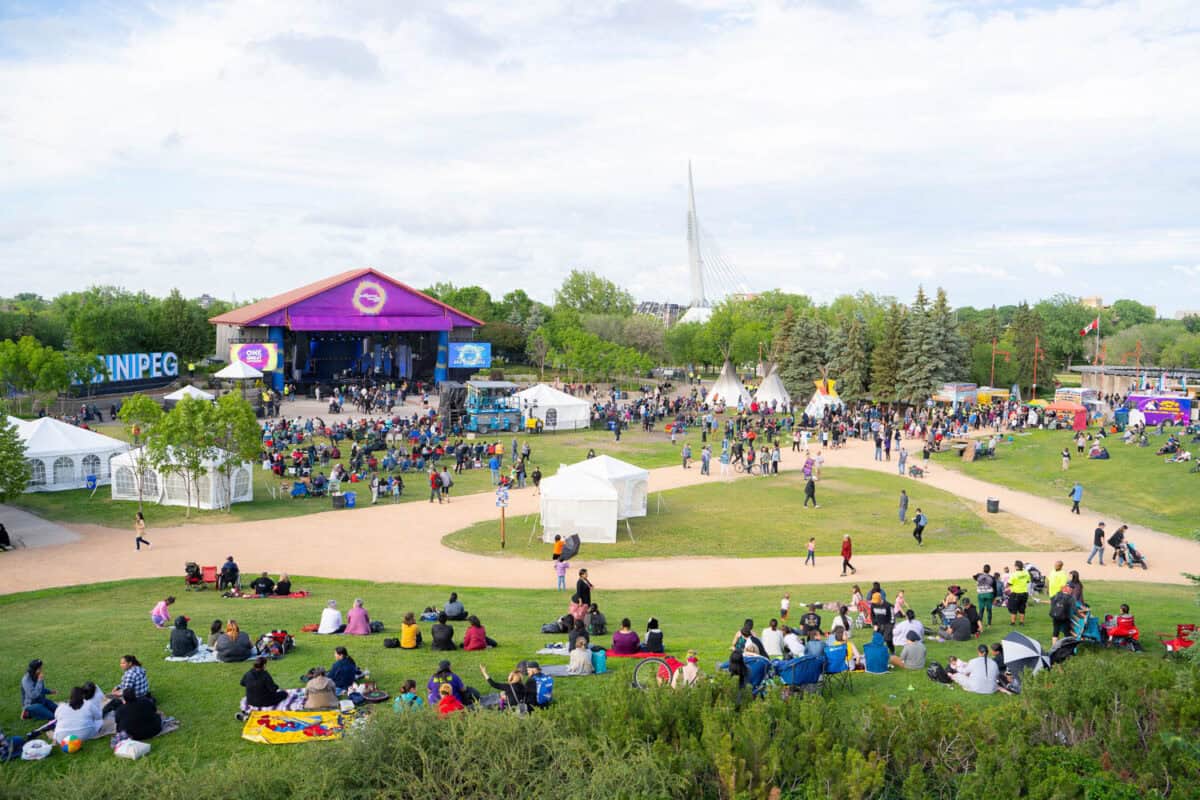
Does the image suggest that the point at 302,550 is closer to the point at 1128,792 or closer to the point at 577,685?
the point at 577,685

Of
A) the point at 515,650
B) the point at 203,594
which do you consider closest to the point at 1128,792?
the point at 515,650

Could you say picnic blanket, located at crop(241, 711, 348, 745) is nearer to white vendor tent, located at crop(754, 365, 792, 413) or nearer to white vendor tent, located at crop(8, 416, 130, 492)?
white vendor tent, located at crop(8, 416, 130, 492)

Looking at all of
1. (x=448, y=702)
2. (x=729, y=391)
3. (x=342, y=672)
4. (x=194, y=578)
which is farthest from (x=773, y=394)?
(x=448, y=702)

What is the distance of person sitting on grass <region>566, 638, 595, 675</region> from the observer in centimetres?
1190

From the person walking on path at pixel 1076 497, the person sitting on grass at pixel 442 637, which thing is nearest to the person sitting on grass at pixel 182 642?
the person sitting on grass at pixel 442 637

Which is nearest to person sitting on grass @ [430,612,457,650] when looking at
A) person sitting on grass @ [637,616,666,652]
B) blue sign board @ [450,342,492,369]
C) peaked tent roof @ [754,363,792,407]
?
person sitting on grass @ [637,616,666,652]

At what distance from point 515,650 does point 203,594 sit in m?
8.28

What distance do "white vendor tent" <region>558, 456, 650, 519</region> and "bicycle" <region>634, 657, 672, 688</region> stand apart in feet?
39.6

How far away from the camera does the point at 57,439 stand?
29.3 meters

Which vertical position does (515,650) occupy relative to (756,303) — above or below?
below

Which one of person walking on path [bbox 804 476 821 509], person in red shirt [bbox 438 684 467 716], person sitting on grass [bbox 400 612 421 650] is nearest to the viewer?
person in red shirt [bbox 438 684 467 716]

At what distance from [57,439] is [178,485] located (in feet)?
17.8

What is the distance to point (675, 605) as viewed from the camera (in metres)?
17.3

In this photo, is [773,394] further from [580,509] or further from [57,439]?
[57,439]
